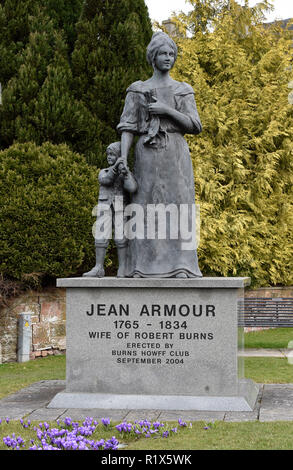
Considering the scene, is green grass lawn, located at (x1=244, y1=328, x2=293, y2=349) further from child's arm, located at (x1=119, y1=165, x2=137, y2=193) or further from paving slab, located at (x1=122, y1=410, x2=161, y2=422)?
paving slab, located at (x1=122, y1=410, x2=161, y2=422)

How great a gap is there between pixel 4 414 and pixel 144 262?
7.00ft

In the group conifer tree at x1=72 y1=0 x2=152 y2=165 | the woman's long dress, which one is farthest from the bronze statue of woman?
conifer tree at x1=72 y1=0 x2=152 y2=165

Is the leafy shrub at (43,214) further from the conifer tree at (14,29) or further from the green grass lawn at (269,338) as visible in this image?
the green grass lawn at (269,338)

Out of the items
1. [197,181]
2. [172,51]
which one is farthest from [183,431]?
[197,181]

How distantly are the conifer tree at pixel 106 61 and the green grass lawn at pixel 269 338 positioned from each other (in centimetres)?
513

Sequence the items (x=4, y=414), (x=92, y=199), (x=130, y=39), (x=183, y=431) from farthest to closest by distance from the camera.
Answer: (x=130, y=39) → (x=92, y=199) → (x=4, y=414) → (x=183, y=431)

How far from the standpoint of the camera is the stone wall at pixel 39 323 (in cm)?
1259

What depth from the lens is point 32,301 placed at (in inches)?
513

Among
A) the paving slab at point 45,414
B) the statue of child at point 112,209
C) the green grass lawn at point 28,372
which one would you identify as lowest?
the green grass lawn at point 28,372

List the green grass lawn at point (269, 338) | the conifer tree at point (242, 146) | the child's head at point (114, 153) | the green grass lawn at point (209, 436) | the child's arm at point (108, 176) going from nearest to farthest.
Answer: the green grass lawn at point (209, 436) → the child's arm at point (108, 176) → the child's head at point (114, 153) → the green grass lawn at point (269, 338) → the conifer tree at point (242, 146)

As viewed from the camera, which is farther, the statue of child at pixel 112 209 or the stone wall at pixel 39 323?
the stone wall at pixel 39 323

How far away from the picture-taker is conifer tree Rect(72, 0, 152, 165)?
14.4m

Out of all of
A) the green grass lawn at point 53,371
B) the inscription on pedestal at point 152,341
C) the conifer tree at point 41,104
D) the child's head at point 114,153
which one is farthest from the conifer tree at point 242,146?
the inscription on pedestal at point 152,341
